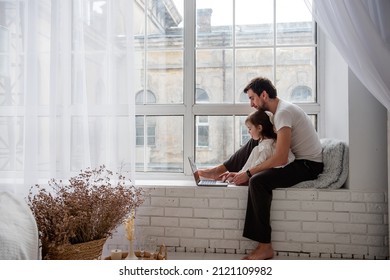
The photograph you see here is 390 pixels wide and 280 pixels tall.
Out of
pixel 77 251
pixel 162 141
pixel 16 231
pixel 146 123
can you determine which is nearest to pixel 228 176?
pixel 162 141

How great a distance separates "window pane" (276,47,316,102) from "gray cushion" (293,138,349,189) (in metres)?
0.63

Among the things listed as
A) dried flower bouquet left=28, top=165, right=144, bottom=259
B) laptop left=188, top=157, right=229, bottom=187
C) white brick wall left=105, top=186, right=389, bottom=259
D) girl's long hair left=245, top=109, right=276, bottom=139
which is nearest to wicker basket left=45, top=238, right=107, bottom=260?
dried flower bouquet left=28, top=165, right=144, bottom=259

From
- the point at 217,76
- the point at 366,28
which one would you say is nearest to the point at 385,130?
Answer: the point at 366,28

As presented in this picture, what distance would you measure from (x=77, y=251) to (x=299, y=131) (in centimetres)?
163

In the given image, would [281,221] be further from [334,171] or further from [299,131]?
[299,131]

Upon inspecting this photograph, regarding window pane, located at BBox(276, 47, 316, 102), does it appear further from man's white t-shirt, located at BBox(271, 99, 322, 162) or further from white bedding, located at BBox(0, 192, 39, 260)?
white bedding, located at BBox(0, 192, 39, 260)

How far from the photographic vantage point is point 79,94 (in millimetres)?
2557

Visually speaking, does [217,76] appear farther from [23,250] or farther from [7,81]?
[23,250]

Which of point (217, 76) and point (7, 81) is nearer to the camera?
point (7, 81)

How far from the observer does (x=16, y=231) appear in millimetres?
1612

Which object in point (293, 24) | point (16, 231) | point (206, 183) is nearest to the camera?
point (16, 231)

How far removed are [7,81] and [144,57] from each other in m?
1.08

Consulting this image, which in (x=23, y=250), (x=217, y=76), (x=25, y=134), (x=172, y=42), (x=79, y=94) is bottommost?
(x=23, y=250)

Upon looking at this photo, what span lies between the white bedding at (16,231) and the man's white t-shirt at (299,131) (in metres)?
1.63
